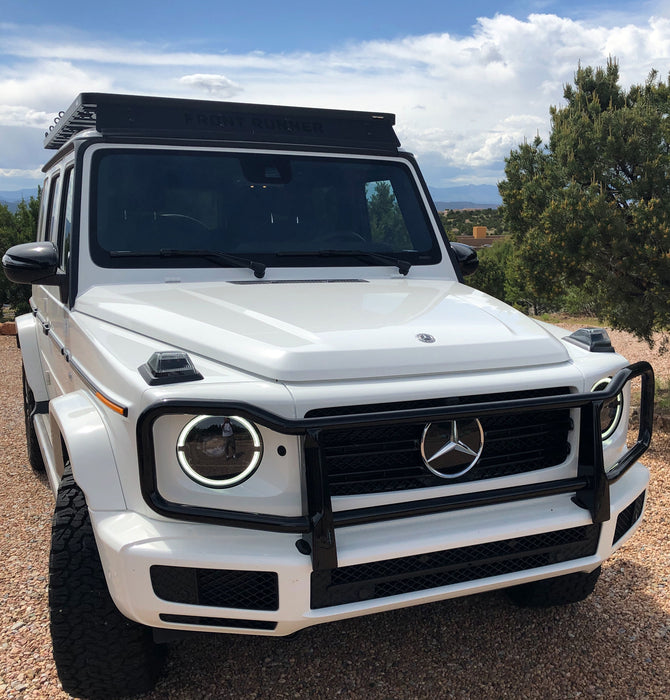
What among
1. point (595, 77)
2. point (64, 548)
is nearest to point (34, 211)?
point (595, 77)

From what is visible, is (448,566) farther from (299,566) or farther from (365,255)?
(365,255)

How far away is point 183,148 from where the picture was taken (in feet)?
11.4

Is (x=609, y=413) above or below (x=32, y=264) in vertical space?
below

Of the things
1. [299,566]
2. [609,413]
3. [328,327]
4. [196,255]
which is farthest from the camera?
[196,255]

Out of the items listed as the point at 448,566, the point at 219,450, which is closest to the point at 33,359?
the point at 219,450

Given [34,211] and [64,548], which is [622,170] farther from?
[34,211]

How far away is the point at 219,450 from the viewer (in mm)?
2115

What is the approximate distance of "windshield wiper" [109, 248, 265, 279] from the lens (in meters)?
3.22

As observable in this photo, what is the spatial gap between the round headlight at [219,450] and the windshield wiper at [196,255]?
4.23 feet

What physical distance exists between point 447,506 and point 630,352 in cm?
1038

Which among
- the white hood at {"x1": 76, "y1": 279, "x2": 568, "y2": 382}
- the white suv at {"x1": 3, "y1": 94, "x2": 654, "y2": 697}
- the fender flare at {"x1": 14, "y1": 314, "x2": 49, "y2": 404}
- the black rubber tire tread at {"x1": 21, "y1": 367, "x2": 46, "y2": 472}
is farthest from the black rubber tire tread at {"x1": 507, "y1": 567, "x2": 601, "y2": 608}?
Answer: the black rubber tire tread at {"x1": 21, "y1": 367, "x2": 46, "y2": 472}

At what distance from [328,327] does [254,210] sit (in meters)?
1.22

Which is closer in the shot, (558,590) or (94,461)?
(94,461)

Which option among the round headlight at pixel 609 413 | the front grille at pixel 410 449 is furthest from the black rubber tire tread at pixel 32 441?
the round headlight at pixel 609 413
